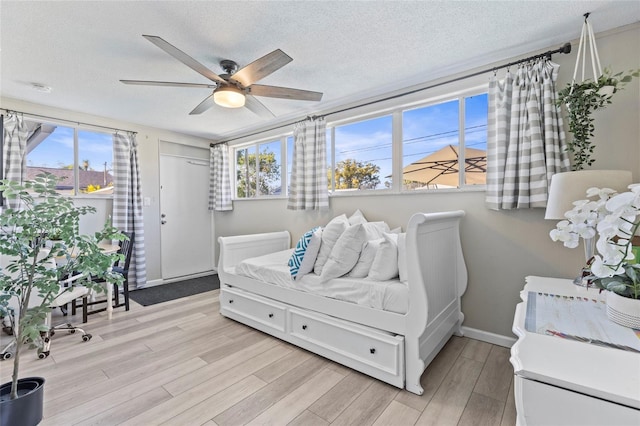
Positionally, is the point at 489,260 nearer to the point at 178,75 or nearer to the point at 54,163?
the point at 178,75

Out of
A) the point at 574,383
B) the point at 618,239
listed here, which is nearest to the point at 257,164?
the point at 618,239

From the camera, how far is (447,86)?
2516 mm

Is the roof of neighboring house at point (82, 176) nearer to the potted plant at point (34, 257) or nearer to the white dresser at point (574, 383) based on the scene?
the potted plant at point (34, 257)

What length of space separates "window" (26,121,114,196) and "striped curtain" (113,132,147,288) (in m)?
0.19

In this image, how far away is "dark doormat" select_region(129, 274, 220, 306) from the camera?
3.57 m

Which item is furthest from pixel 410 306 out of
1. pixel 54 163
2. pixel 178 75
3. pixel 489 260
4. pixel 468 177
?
pixel 54 163

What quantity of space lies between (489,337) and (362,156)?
2.10 m

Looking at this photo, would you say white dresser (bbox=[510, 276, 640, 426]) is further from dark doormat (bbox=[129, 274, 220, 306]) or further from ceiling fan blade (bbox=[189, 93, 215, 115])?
dark doormat (bbox=[129, 274, 220, 306])

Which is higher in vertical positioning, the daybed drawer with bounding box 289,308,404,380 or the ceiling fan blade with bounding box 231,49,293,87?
the ceiling fan blade with bounding box 231,49,293,87

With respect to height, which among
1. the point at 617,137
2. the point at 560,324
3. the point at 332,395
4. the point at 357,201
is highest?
the point at 617,137

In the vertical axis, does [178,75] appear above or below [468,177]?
above

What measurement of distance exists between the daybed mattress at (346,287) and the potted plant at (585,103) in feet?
4.94

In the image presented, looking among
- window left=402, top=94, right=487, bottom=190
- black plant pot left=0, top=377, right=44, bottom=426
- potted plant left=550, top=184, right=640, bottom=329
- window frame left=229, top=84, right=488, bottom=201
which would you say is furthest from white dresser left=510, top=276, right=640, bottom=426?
black plant pot left=0, top=377, right=44, bottom=426

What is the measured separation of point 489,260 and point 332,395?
1.67 metres
